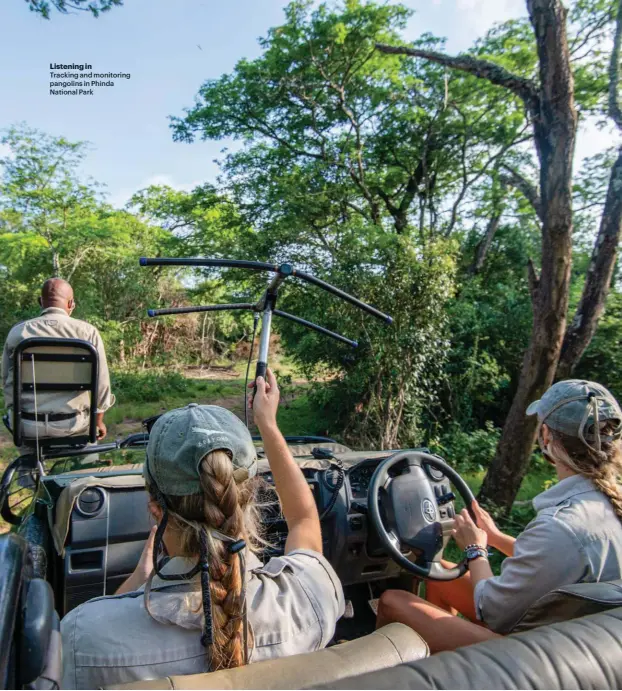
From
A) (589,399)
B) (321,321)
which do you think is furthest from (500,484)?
(589,399)

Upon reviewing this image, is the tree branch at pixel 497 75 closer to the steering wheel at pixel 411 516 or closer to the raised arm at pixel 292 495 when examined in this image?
the steering wheel at pixel 411 516

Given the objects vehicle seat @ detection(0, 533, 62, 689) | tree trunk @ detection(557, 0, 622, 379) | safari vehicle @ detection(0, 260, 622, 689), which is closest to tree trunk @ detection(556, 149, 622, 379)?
tree trunk @ detection(557, 0, 622, 379)

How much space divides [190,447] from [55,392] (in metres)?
2.58

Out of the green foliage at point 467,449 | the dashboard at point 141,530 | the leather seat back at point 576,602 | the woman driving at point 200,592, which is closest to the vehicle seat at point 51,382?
the dashboard at point 141,530

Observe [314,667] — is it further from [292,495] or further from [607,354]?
[607,354]

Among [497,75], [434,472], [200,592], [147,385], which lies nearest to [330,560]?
[434,472]

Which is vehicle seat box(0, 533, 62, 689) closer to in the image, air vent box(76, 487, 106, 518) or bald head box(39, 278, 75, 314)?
air vent box(76, 487, 106, 518)

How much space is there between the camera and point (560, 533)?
1673 millimetres

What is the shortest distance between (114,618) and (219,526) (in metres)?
0.29

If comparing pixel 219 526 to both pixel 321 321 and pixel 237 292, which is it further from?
pixel 237 292

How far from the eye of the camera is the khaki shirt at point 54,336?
3359mm

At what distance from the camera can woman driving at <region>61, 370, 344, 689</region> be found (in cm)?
111

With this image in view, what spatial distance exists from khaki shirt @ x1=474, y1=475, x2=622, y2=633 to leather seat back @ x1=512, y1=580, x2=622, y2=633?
19 centimetres

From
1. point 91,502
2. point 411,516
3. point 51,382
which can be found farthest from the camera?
Result: point 51,382
